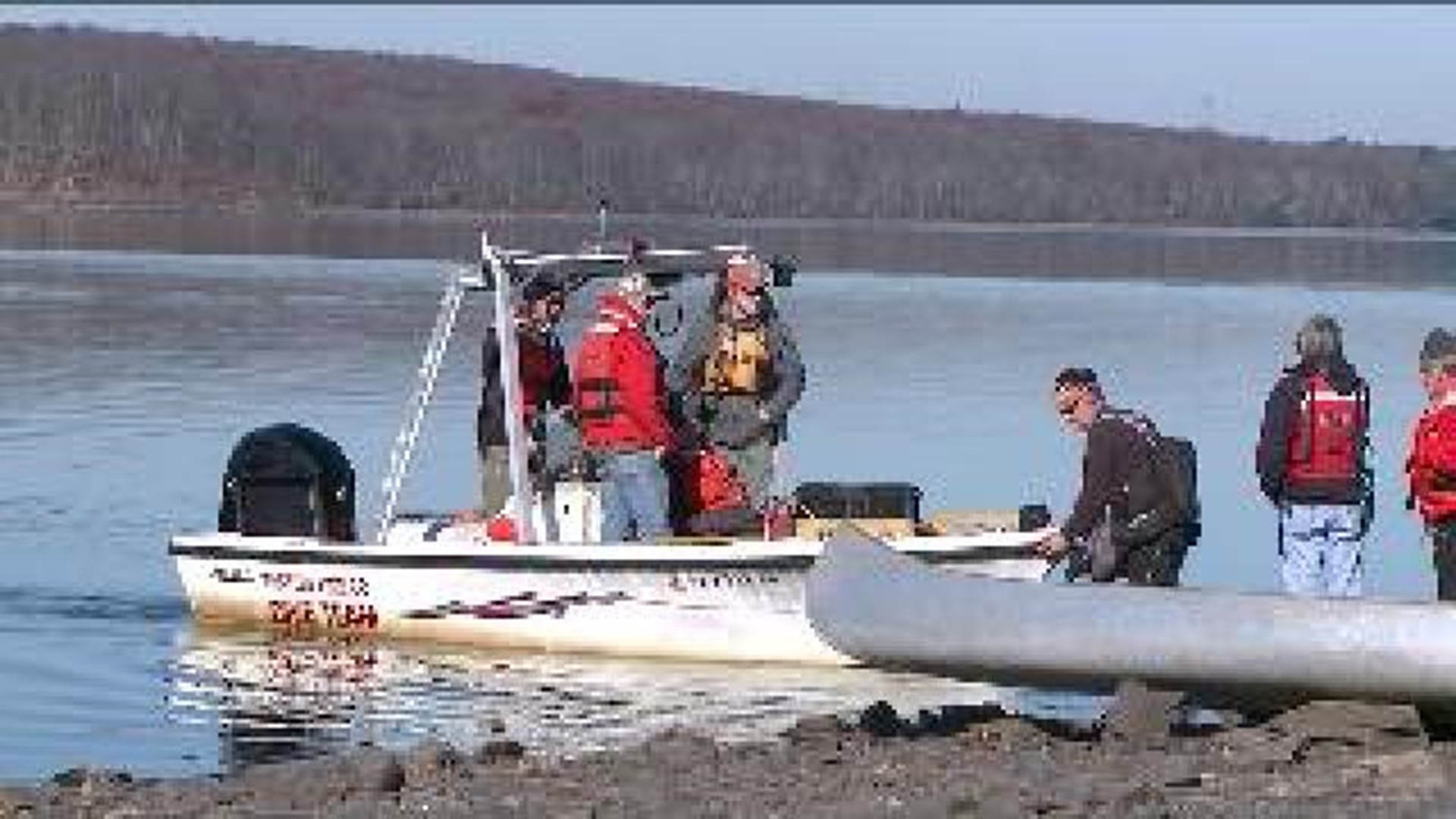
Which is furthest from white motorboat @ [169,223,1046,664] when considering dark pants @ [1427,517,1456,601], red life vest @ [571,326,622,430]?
dark pants @ [1427,517,1456,601]

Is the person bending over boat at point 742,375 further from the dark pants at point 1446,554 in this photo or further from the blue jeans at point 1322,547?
the dark pants at point 1446,554

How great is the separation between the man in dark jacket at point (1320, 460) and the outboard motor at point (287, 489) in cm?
505

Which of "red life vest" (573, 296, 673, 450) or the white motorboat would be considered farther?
"red life vest" (573, 296, 673, 450)

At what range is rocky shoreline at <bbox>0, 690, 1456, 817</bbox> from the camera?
36.1 feet

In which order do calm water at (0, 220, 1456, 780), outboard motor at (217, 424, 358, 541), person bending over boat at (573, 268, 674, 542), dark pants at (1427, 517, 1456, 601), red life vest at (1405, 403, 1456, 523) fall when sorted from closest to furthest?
1. red life vest at (1405, 403, 1456, 523)
2. dark pants at (1427, 517, 1456, 601)
3. calm water at (0, 220, 1456, 780)
4. person bending over boat at (573, 268, 674, 542)
5. outboard motor at (217, 424, 358, 541)

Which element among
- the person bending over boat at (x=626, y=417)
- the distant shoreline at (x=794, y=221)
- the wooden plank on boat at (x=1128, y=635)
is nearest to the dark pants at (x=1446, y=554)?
the wooden plank on boat at (x=1128, y=635)

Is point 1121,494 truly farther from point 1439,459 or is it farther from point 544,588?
point 544,588

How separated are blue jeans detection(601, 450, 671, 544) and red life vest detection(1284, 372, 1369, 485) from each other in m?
3.52

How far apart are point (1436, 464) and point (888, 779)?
2.71m

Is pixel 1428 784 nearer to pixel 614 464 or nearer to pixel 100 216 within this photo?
pixel 614 464

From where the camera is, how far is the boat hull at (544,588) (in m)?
16.4

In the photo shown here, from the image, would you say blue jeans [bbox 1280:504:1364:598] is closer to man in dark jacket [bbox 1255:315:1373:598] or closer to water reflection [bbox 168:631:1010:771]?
man in dark jacket [bbox 1255:315:1373:598]

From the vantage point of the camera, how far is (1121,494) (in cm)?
1401

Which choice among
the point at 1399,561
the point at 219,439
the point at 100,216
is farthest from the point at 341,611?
the point at 100,216
